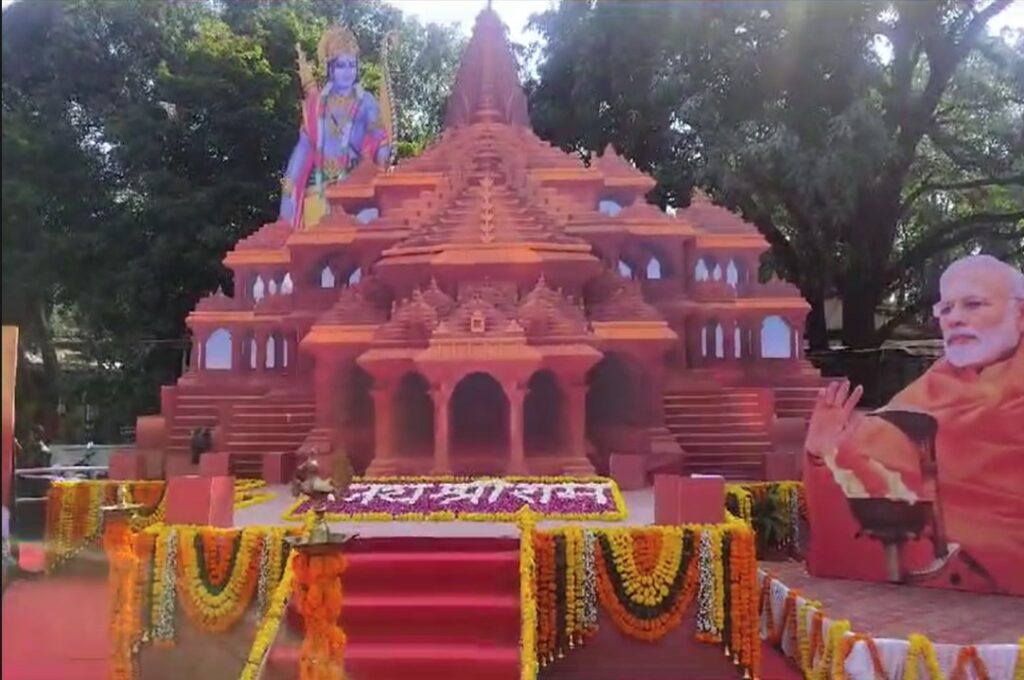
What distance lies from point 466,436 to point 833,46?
44.7 ft

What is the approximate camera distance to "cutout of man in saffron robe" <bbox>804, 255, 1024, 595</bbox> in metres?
9.23

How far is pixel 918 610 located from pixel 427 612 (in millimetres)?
4191

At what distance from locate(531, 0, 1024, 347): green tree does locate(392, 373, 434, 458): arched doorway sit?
10678mm

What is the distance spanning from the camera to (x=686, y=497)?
8.31 metres

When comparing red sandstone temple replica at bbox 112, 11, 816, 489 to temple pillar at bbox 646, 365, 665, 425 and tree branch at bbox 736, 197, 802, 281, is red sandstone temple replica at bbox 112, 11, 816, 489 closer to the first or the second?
temple pillar at bbox 646, 365, 665, 425

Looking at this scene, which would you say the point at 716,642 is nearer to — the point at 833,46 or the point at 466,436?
the point at 466,436

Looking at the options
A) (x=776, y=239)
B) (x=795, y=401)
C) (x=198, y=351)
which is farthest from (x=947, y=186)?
(x=198, y=351)

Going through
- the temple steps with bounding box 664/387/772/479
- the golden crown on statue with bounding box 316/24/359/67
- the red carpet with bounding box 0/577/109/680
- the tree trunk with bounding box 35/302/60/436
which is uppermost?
the golden crown on statue with bounding box 316/24/359/67

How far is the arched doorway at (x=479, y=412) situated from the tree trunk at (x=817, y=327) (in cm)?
1425

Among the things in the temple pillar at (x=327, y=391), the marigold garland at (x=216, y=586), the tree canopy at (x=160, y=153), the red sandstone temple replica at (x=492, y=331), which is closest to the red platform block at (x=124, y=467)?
the red sandstone temple replica at (x=492, y=331)

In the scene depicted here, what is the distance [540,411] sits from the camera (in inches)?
572

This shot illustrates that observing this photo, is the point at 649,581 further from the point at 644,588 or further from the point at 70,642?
the point at 70,642

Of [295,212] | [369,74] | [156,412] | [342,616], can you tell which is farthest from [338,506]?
[369,74]

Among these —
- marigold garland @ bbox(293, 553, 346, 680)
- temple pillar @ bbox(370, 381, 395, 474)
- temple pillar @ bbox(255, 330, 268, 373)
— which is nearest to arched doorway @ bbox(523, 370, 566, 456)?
temple pillar @ bbox(370, 381, 395, 474)
